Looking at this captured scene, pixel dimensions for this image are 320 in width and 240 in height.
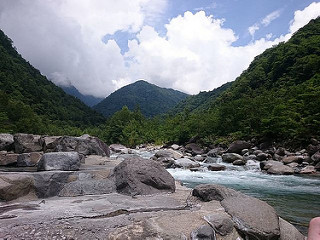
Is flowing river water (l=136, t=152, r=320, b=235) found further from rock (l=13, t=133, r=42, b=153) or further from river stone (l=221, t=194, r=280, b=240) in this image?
rock (l=13, t=133, r=42, b=153)

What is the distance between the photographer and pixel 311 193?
1020cm

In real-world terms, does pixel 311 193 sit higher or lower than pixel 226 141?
lower

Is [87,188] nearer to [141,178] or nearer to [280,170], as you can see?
[141,178]

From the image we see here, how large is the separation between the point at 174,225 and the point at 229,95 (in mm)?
59035

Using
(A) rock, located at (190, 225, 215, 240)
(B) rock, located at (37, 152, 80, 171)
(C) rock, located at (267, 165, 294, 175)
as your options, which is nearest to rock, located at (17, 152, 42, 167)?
(B) rock, located at (37, 152, 80, 171)

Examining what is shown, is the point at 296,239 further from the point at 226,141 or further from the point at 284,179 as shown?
the point at 226,141

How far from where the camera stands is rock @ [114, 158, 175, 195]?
226 inches

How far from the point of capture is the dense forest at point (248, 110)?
76.3 ft

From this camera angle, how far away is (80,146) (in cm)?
1212

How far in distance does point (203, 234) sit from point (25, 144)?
33.8ft

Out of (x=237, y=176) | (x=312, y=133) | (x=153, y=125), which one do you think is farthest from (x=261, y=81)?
(x=237, y=176)

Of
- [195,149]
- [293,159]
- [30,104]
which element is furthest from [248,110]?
[30,104]

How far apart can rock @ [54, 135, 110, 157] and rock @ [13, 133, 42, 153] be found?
3.38 ft

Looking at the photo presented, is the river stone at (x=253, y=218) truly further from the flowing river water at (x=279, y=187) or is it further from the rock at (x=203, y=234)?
the flowing river water at (x=279, y=187)
